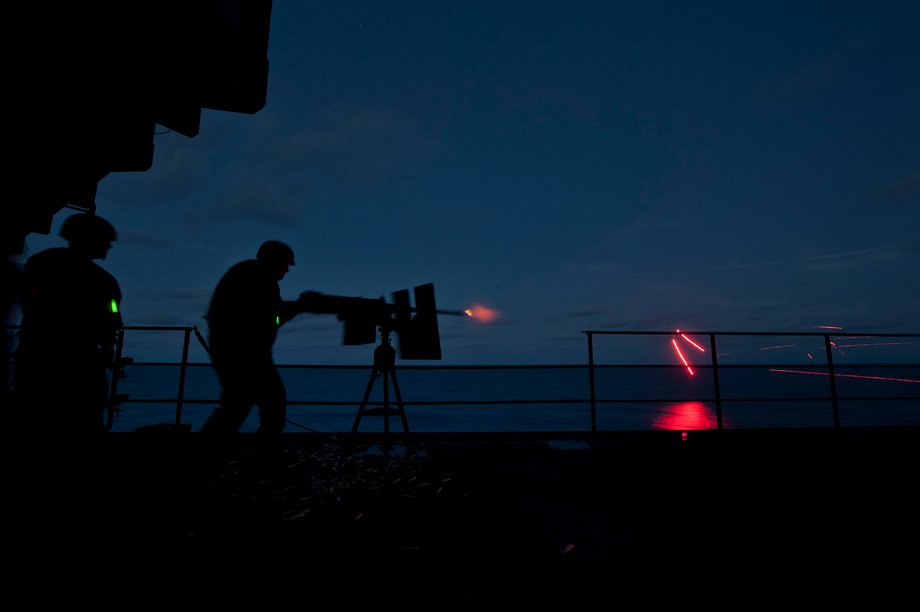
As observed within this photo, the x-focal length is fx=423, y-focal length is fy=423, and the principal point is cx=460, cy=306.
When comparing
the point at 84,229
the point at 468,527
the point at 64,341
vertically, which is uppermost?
the point at 84,229

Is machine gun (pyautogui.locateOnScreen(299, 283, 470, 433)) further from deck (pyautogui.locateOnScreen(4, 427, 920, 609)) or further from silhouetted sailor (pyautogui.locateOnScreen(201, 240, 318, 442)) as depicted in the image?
deck (pyautogui.locateOnScreen(4, 427, 920, 609))

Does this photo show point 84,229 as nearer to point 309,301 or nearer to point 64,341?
point 64,341

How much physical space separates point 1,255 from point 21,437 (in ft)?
9.18

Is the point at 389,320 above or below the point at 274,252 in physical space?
below

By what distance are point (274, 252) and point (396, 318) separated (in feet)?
4.02

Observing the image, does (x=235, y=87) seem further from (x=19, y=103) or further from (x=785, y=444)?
(x=785, y=444)

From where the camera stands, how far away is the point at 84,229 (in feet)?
7.42

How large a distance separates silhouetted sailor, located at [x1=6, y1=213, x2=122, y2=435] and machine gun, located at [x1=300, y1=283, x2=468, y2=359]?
1523mm

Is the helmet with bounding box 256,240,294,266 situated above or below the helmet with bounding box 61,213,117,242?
above

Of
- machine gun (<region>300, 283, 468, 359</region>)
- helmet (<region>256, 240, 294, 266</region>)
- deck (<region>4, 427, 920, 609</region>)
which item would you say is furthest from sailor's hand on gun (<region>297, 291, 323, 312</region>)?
deck (<region>4, 427, 920, 609</region>)

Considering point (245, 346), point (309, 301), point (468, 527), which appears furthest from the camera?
point (309, 301)

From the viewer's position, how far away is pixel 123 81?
2350 millimetres

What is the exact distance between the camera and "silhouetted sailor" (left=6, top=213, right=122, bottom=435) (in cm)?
205

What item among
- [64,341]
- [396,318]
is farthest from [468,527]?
[64,341]
